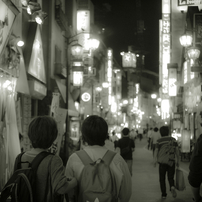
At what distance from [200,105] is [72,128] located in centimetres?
854

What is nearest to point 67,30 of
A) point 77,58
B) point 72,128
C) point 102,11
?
point 77,58

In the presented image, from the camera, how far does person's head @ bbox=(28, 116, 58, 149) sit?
4047mm

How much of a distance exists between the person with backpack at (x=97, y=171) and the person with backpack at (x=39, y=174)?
16cm

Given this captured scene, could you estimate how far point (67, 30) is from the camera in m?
23.6

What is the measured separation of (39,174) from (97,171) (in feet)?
2.08

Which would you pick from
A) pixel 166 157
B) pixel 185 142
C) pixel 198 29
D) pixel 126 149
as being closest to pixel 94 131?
pixel 166 157

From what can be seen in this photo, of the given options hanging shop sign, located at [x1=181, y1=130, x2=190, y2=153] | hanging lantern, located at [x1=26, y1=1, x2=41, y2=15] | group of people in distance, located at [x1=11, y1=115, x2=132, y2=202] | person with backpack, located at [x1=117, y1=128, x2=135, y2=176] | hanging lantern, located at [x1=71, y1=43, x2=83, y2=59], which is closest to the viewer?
group of people in distance, located at [x1=11, y1=115, x2=132, y2=202]

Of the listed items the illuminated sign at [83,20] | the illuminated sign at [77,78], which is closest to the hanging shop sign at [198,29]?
the illuminated sign at [77,78]

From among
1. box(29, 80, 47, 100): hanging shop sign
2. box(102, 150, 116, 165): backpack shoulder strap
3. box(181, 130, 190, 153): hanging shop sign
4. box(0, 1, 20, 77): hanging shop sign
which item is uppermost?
box(0, 1, 20, 77): hanging shop sign

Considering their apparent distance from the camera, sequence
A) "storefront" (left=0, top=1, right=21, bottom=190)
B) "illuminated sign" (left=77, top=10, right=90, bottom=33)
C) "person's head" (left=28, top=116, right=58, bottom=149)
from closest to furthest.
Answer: "person's head" (left=28, top=116, right=58, bottom=149) → "storefront" (left=0, top=1, right=21, bottom=190) → "illuminated sign" (left=77, top=10, right=90, bottom=33)

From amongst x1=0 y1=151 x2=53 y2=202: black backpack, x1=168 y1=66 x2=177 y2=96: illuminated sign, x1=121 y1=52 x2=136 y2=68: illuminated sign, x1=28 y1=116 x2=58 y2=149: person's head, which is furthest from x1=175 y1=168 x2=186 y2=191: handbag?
x1=121 y1=52 x2=136 y2=68: illuminated sign

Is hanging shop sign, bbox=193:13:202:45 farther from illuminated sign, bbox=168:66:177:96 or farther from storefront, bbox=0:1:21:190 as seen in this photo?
storefront, bbox=0:1:21:190

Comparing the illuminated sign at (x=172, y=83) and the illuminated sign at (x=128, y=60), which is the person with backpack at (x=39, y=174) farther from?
the illuminated sign at (x=128, y=60)

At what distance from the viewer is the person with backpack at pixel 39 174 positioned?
3712 mm
